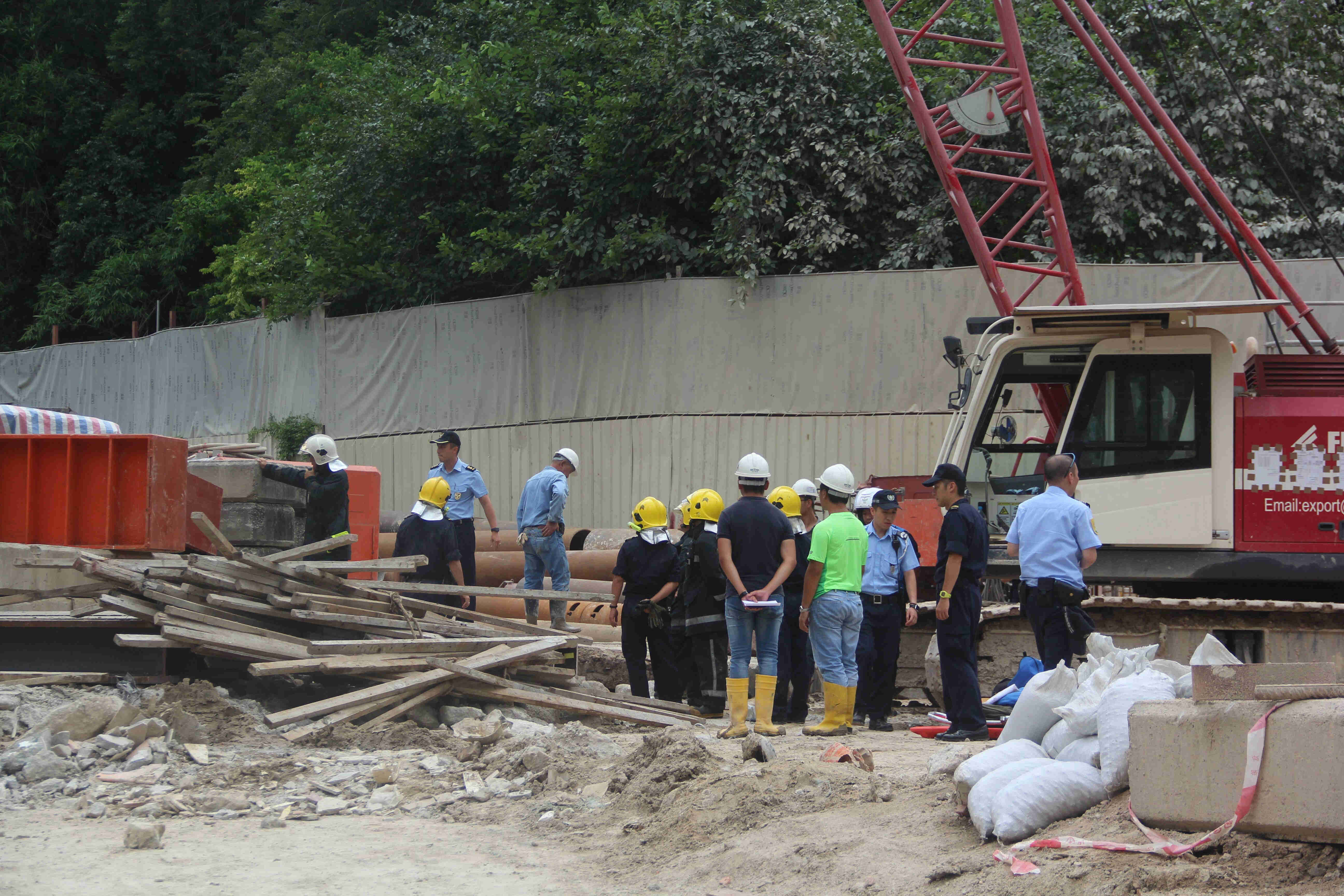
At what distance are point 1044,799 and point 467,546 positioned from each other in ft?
26.1

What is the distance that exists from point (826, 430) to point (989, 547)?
647 cm

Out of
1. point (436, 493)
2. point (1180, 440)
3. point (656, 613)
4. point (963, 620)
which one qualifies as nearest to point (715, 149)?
point (436, 493)

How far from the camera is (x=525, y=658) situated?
372 inches

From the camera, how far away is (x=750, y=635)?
8.88 m

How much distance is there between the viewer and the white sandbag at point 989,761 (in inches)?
218

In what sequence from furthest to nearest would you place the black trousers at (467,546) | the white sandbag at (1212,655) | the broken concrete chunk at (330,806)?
the black trousers at (467,546) < the broken concrete chunk at (330,806) < the white sandbag at (1212,655)

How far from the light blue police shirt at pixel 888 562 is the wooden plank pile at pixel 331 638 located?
158 cm

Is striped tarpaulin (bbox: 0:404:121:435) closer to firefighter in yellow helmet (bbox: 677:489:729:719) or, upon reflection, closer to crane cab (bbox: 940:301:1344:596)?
firefighter in yellow helmet (bbox: 677:489:729:719)

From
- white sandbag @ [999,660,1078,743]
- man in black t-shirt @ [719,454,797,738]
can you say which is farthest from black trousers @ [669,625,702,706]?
white sandbag @ [999,660,1078,743]

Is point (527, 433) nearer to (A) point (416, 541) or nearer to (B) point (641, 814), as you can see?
(A) point (416, 541)

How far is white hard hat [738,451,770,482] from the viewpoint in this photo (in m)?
8.93

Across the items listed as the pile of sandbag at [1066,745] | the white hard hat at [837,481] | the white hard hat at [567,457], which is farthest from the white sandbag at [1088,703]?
the white hard hat at [567,457]

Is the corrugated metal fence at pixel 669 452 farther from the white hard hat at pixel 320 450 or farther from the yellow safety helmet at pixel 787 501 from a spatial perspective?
the white hard hat at pixel 320 450

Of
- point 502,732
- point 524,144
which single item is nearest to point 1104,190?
point 524,144
